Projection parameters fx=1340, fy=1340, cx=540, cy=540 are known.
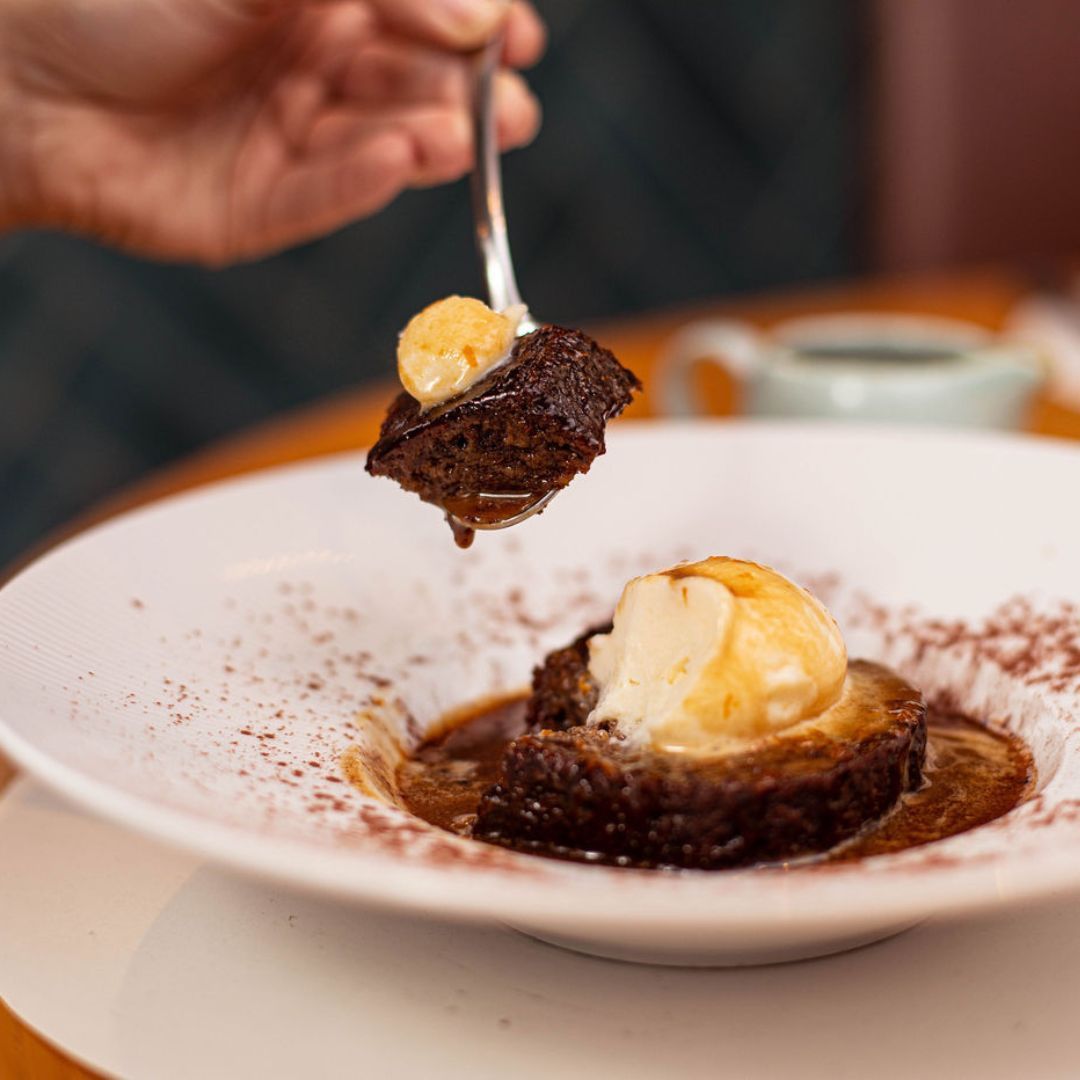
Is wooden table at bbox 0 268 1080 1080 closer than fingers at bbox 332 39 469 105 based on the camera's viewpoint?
Yes

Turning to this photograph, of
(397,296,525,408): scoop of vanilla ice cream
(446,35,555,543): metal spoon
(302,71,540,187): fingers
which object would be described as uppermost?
(302,71,540,187): fingers

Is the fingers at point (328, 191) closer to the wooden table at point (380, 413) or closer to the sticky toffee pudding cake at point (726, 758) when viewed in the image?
the wooden table at point (380, 413)

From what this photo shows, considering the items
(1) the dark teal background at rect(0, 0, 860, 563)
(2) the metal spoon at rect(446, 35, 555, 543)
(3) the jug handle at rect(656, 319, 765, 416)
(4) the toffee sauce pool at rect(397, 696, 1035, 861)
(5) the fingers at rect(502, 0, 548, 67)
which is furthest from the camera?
(1) the dark teal background at rect(0, 0, 860, 563)

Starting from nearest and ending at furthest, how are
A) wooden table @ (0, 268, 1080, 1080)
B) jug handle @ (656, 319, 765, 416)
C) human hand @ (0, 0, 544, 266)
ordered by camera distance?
wooden table @ (0, 268, 1080, 1080), human hand @ (0, 0, 544, 266), jug handle @ (656, 319, 765, 416)

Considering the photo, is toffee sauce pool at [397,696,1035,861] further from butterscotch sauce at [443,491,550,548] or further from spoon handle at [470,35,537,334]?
spoon handle at [470,35,537,334]

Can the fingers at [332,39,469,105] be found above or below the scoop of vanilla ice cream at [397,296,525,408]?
above

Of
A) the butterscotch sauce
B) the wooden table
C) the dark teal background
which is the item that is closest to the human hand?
the wooden table
